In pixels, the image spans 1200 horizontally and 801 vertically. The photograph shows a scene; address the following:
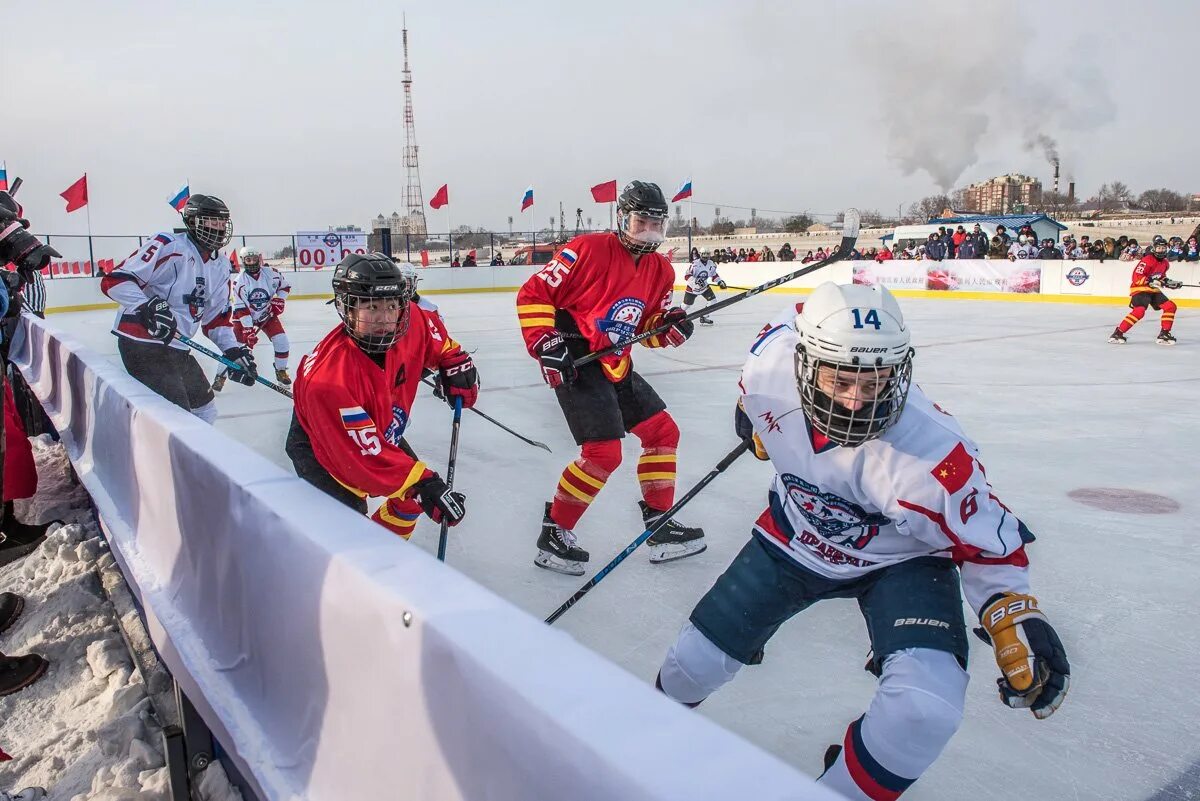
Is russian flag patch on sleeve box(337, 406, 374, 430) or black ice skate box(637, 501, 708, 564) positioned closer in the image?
russian flag patch on sleeve box(337, 406, 374, 430)

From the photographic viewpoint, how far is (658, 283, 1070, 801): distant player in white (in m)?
1.42

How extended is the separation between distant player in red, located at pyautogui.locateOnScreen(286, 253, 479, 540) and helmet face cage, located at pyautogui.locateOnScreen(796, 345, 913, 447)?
3.20 feet

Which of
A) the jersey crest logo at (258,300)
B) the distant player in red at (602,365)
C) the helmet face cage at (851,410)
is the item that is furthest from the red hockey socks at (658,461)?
the jersey crest logo at (258,300)

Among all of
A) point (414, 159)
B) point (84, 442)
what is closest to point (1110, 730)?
point (84, 442)

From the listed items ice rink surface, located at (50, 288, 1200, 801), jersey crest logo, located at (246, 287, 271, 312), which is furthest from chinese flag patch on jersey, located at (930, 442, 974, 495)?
jersey crest logo, located at (246, 287, 271, 312)

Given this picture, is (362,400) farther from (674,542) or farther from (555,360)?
(674,542)

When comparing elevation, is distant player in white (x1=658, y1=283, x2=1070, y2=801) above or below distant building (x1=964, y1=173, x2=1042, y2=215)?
below

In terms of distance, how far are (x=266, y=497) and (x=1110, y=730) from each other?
198cm

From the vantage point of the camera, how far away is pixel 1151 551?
3096 mm

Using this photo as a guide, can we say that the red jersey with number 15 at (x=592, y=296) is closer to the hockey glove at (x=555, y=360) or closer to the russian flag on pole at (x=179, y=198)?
the hockey glove at (x=555, y=360)

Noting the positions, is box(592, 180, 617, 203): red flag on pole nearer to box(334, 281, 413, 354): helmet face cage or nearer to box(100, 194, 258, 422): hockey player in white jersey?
box(100, 194, 258, 422): hockey player in white jersey

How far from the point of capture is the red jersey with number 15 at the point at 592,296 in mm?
3209

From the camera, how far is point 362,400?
2.24 metres

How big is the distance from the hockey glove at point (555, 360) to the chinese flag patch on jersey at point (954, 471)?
177 cm
